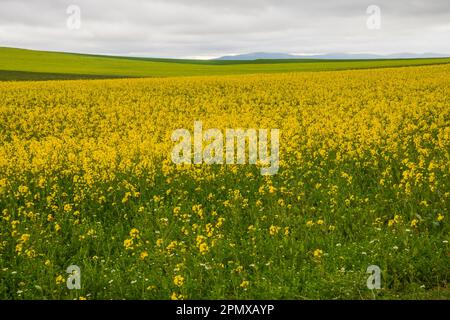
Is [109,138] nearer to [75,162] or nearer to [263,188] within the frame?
[75,162]

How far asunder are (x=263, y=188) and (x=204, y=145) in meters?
3.41

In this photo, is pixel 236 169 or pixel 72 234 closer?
pixel 72 234

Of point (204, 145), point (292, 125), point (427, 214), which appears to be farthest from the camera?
point (292, 125)

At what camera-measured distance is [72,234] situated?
25.5 feet

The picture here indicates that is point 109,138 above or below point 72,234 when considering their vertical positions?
above

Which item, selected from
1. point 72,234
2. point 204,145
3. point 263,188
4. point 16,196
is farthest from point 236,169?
point 16,196
